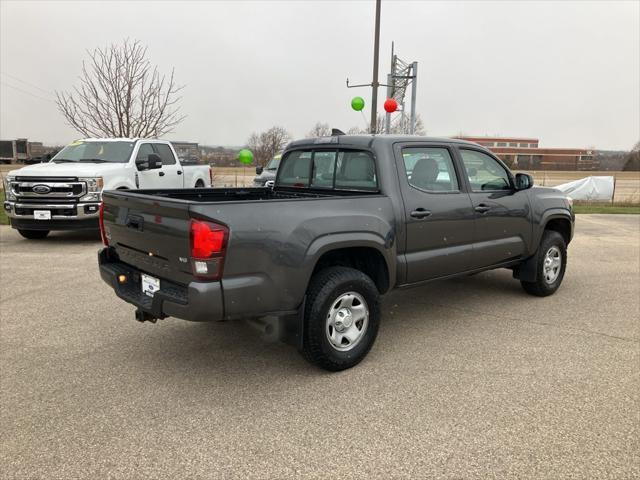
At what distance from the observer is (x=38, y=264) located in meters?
7.15

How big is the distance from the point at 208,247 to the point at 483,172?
10.5ft

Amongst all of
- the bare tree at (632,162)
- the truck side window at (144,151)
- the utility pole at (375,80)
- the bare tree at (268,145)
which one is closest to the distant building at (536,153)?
the bare tree at (632,162)

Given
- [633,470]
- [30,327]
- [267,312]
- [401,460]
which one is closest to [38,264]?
[30,327]

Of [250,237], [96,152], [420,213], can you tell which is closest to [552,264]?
[420,213]

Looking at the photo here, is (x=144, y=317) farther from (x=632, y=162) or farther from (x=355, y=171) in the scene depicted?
(x=632, y=162)

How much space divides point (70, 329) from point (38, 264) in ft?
10.5

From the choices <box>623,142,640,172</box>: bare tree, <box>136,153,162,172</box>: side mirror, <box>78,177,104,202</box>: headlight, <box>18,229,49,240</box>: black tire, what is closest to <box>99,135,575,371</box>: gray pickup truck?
<box>78,177,104,202</box>: headlight

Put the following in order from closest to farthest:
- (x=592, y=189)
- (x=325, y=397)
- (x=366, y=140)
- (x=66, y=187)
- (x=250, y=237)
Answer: (x=250, y=237) < (x=325, y=397) < (x=366, y=140) < (x=66, y=187) < (x=592, y=189)

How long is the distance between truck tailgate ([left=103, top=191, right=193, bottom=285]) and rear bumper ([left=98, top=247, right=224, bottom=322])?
3.1 inches

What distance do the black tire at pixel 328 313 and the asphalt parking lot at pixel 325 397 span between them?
0.15 meters

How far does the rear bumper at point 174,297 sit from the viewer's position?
3000mm

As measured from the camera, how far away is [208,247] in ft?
9.71

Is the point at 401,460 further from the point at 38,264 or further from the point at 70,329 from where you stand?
the point at 38,264

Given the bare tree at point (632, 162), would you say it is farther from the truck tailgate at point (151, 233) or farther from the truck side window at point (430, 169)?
the truck tailgate at point (151, 233)
